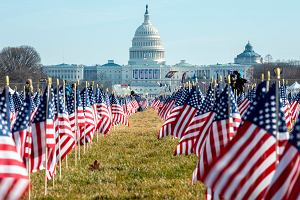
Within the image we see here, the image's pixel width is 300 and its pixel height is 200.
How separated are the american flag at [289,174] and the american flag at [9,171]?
2.51 meters

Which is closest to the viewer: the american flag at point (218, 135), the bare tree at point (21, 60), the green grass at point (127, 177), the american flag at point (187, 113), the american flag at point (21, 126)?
the american flag at point (218, 135)

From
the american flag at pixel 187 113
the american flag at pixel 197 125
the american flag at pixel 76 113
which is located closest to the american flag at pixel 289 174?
the american flag at pixel 197 125

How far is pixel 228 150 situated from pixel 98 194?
636 centimetres

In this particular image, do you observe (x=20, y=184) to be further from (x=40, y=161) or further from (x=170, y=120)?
(x=170, y=120)

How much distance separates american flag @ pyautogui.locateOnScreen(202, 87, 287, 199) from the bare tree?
98436 millimetres

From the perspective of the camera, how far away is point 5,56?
120 metres

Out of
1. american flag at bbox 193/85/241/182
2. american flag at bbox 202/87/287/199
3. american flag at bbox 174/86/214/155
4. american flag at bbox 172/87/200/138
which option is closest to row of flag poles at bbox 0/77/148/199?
american flag at bbox 202/87/287/199

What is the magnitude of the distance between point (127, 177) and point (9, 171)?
8793mm

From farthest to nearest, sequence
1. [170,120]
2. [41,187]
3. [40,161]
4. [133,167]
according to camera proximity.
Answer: [170,120], [133,167], [41,187], [40,161]

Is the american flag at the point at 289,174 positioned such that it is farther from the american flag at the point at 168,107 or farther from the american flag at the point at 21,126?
the american flag at the point at 168,107

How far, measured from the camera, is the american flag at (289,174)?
8.52m

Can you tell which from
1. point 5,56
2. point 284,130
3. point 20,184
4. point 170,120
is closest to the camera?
point 20,184

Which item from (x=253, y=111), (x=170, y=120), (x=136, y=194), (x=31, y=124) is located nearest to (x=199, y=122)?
(x=136, y=194)

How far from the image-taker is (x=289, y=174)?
8594 mm
